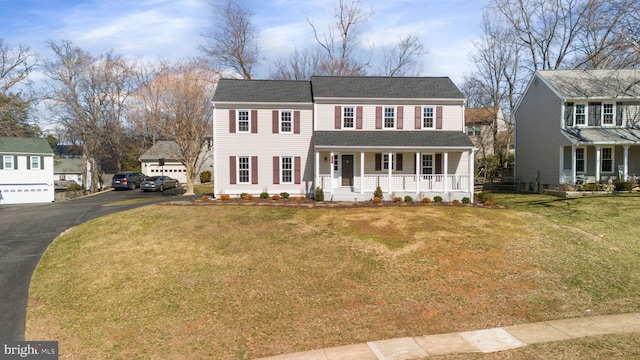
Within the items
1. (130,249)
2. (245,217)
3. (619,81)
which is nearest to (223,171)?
(245,217)

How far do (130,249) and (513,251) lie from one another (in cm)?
1354

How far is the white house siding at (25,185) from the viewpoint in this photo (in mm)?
29375

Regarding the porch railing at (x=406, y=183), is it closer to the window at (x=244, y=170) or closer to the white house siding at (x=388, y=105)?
the white house siding at (x=388, y=105)

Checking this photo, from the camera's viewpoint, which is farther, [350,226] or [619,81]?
[619,81]

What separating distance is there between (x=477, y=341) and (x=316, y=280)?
4508mm

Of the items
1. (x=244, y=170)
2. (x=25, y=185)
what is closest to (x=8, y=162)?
(x=25, y=185)

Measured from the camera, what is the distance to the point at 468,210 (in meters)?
17.5

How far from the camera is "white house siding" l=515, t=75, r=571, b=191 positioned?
78.2ft

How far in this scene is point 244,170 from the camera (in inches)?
859

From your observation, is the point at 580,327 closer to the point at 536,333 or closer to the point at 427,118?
the point at 536,333

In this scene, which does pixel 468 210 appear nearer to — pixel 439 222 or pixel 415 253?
pixel 439 222

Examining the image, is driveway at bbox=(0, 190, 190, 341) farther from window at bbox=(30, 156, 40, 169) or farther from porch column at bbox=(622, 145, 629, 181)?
porch column at bbox=(622, 145, 629, 181)

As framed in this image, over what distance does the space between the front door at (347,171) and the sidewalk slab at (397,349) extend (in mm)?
15192

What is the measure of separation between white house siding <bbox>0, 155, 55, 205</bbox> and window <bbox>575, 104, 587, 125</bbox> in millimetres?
40674
